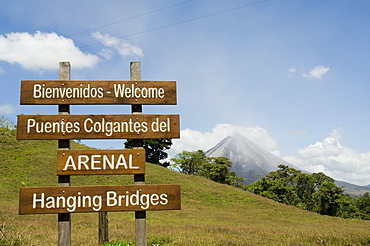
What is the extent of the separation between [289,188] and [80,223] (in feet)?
212

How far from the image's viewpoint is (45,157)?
47.6m

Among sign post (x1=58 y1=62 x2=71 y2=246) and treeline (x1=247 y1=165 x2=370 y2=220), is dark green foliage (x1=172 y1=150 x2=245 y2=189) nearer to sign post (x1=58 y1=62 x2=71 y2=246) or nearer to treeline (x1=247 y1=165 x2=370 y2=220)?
treeline (x1=247 y1=165 x2=370 y2=220)

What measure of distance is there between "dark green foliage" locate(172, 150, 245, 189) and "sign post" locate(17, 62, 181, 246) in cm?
8412

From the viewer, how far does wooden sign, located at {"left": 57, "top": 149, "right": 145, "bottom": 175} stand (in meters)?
7.42

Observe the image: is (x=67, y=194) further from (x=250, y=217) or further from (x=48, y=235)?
(x=250, y=217)

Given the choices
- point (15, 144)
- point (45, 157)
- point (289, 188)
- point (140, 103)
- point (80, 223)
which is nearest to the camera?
point (140, 103)

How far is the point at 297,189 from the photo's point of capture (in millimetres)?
88062

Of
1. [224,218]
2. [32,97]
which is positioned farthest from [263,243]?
[224,218]

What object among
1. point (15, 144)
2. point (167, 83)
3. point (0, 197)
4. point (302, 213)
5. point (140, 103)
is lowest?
point (302, 213)

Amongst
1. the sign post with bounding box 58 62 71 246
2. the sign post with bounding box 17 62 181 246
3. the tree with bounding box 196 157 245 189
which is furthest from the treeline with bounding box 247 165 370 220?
the sign post with bounding box 58 62 71 246

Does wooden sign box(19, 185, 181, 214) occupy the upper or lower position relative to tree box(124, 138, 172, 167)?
lower

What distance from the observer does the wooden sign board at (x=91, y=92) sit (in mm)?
7797

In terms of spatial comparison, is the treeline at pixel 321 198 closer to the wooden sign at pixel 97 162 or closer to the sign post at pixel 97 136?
the sign post at pixel 97 136

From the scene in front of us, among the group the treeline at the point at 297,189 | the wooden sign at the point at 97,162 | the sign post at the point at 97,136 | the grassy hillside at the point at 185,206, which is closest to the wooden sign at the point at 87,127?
the sign post at the point at 97,136
